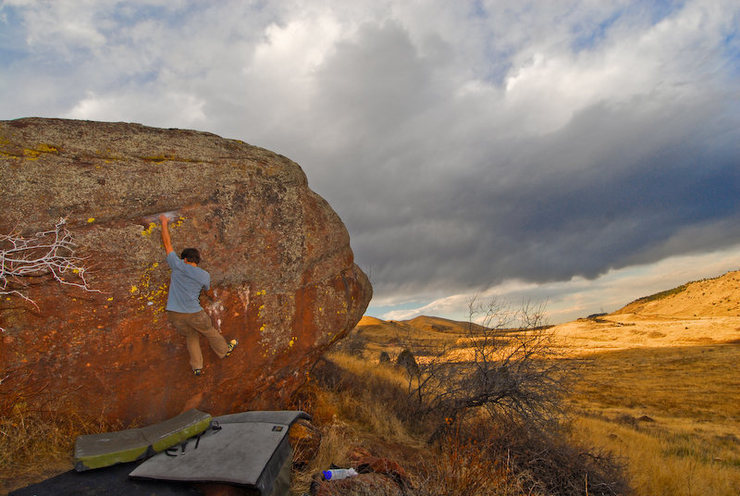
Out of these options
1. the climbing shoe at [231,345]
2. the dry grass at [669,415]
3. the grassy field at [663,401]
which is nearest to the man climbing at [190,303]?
the climbing shoe at [231,345]

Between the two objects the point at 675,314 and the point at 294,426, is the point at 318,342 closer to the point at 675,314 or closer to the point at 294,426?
the point at 294,426

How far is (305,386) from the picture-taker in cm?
707

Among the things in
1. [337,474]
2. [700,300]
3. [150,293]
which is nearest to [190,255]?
[150,293]

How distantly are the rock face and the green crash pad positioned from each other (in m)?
0.72

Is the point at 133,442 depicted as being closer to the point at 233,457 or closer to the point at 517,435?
the point at 233,457

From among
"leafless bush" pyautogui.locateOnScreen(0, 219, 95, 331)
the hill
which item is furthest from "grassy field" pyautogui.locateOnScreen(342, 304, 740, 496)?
the hill

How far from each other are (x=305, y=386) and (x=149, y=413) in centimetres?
266

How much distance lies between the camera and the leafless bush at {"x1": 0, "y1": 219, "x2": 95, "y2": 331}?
15.1 feet

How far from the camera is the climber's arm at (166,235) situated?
527cm

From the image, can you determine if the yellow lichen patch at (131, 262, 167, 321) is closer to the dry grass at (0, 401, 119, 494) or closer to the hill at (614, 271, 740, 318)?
the dry grass at (0, 401, 119, 494)

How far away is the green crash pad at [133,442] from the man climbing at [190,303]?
38.5 inches

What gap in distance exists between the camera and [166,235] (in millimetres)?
5348

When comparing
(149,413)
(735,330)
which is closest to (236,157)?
(149,413)

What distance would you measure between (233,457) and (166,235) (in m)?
3.06
